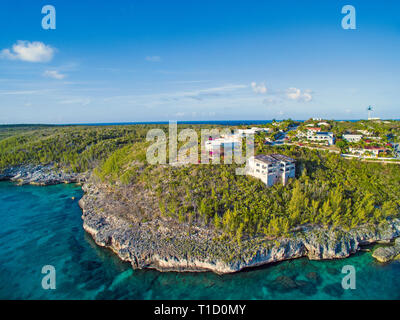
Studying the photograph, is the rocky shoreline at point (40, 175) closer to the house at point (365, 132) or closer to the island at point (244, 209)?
the island at point (244, 209)

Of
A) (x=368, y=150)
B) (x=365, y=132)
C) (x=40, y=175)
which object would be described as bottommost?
(x=40, y=175)

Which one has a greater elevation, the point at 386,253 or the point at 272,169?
the point at 272,169

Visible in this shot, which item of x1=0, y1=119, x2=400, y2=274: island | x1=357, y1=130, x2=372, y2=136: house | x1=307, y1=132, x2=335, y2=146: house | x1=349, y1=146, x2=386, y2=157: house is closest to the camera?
x1=0, y1=119, x2=400, y2=274: island

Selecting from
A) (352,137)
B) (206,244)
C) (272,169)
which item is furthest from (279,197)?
(352,137)

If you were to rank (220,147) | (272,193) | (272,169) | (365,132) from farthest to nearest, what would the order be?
1. (365,132)
2. (220,147)
3. (272,169)
4. (272,193)

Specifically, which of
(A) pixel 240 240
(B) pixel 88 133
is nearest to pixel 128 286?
(A) pixel 240 240

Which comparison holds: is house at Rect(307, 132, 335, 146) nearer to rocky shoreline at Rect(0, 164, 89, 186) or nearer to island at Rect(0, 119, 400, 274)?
island at Rect(0, 119, 400, 274)

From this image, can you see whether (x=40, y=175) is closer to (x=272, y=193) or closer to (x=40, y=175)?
(x=40, y=175)

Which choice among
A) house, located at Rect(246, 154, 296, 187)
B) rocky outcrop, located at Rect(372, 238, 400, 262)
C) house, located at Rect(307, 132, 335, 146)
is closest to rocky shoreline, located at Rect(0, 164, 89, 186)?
house, located at Rect(246, 154, 296, 187)
